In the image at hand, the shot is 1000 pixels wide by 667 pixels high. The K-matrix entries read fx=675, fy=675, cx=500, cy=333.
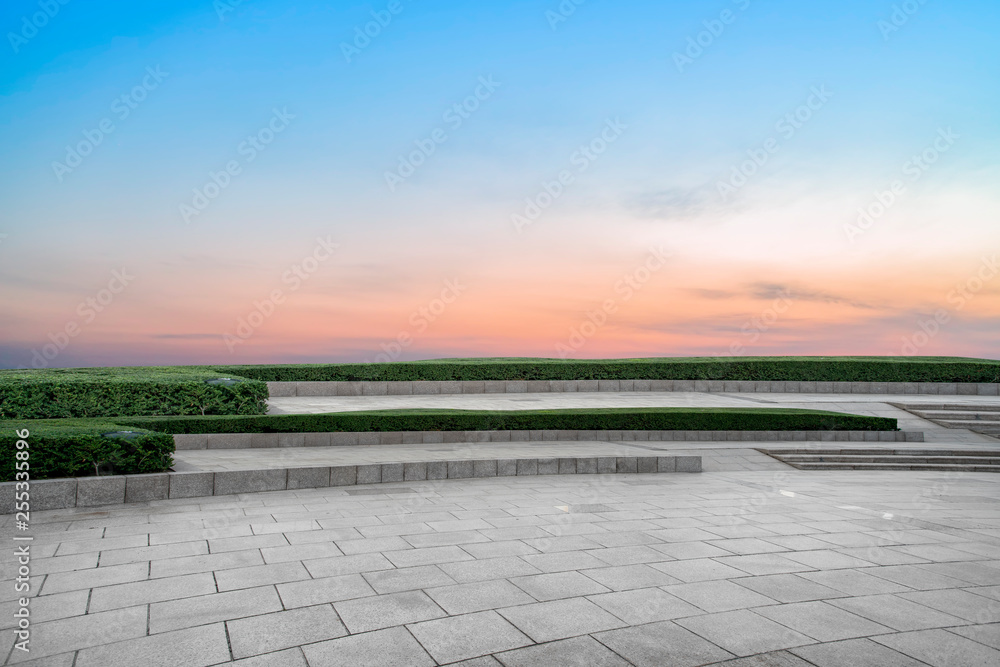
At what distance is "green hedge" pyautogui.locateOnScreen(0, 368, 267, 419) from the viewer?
41.3 feet

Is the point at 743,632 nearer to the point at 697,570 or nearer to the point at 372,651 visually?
the point at 697,570

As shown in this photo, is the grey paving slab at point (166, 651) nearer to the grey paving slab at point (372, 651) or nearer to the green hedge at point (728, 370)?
the grey paving slab at point (372, 651)

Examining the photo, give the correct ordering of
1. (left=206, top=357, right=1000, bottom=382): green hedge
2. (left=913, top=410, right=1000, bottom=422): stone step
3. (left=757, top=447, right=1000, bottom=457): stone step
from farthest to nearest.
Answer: (left=206, top=357, right=1000, bottom=382): green hedge → (left=913, top=410, right=1000, bottom=422): stone step → (left=757, top=447, right=1000, bottom=457): stone step

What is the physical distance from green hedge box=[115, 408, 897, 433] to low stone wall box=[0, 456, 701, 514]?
9.51 feet

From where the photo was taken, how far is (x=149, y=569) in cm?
505

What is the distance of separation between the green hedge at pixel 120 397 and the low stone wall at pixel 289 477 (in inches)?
228

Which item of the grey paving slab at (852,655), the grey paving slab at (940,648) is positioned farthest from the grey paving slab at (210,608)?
the grey paving slab at (940,648)

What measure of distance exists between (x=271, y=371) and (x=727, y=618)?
17.2 metres

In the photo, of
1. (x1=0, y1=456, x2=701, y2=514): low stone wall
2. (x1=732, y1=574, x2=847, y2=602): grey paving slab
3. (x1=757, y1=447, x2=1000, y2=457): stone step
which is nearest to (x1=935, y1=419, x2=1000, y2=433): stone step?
(x1=757, y1=447, x2=1000, y2=457): stone step

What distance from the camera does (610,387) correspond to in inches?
841

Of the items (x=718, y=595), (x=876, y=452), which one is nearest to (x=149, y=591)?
(x=718, y=595)

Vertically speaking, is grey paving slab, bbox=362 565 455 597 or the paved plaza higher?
grey paving slab, bbox=362 565 455 597

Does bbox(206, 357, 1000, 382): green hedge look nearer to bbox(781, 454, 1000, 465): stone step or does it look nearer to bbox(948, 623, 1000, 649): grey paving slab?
bbox(781, 454, 1000, 465): stone step

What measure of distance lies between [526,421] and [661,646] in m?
9.54
